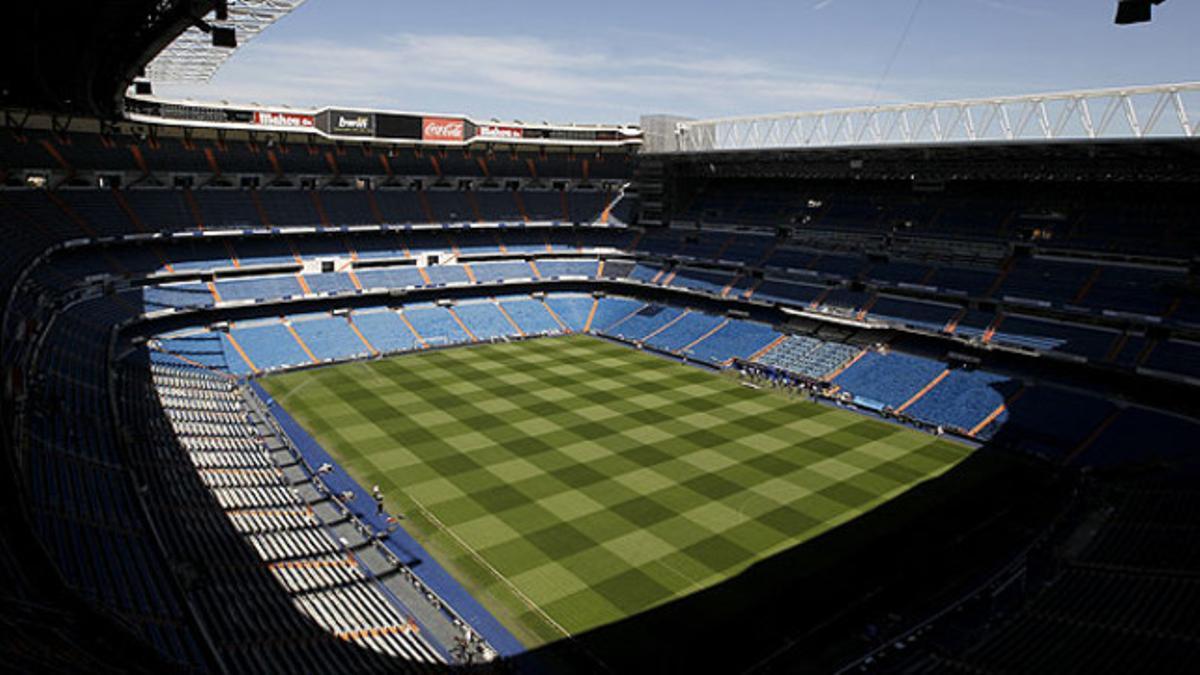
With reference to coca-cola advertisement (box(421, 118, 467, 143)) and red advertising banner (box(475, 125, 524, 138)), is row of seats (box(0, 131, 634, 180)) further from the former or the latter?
coca-cola advertisement (box(421, 118, 467, 143))

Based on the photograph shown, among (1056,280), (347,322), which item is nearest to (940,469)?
(1056,280)

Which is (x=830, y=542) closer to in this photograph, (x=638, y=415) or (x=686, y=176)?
(x=638, y=415)

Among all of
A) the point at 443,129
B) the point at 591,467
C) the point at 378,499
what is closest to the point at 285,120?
the point at 443,129

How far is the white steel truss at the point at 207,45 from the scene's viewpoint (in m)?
19.3

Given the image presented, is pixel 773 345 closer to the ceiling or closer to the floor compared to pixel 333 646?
closer to the floor

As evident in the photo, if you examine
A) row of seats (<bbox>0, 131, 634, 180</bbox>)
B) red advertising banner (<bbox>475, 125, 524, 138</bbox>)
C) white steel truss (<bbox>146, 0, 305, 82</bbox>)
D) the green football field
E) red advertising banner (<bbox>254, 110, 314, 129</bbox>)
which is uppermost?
white steel truss (<bbox>146, 0, 305, 82</bbox>)

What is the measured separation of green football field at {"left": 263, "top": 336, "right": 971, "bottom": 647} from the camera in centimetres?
2319

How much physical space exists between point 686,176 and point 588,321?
1749 centimetres

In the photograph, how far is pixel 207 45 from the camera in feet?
92.4

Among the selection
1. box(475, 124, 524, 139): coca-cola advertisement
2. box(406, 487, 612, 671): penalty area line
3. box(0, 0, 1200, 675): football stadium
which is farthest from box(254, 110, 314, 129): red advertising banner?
box(406, 487, 612, 671): penalty area line

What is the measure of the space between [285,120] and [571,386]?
93.5ft

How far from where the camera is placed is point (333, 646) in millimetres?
18031

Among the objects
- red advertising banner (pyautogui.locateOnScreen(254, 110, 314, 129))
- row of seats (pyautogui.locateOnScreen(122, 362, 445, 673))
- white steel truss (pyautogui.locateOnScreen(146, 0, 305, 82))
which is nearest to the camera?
row of seats (pyautogui.locateOnScreen(122, 362, 445, 673))

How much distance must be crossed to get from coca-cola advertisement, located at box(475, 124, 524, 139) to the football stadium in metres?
0.35
